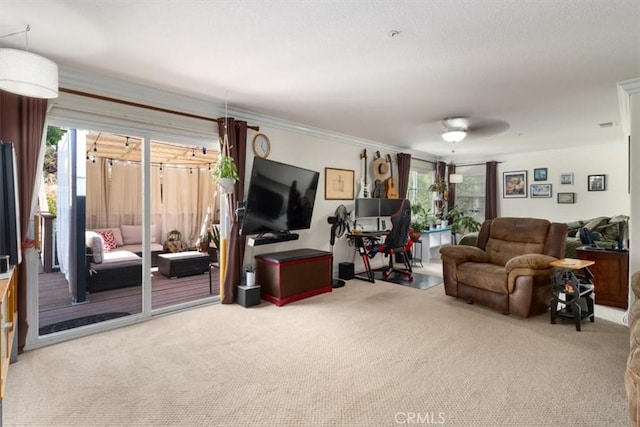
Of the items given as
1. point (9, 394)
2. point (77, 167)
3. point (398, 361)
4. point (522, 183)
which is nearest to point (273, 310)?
point (398, 361)

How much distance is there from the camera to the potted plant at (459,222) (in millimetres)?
7371

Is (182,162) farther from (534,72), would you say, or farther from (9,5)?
(534,72)

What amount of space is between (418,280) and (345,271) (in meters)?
1.12

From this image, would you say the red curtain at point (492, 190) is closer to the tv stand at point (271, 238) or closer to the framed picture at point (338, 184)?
the framed picture at point (338, 184)

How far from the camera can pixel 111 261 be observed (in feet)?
14.2

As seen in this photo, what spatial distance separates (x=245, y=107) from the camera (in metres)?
4.02

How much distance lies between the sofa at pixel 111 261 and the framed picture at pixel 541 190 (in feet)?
24.2

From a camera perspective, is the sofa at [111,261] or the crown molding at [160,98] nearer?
the crown molding at [160,98]

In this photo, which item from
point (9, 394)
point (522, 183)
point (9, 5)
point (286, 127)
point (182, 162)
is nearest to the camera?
point (9, 5)

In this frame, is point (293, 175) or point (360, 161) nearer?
point (293, 175)

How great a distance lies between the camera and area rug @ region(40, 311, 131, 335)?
304 centimetres

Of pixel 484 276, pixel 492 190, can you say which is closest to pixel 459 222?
pixel 492 190

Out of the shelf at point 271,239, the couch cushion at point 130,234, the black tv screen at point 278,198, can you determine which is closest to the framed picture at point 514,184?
the black tv screen at point 278,198

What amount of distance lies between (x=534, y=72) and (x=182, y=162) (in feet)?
18.6
